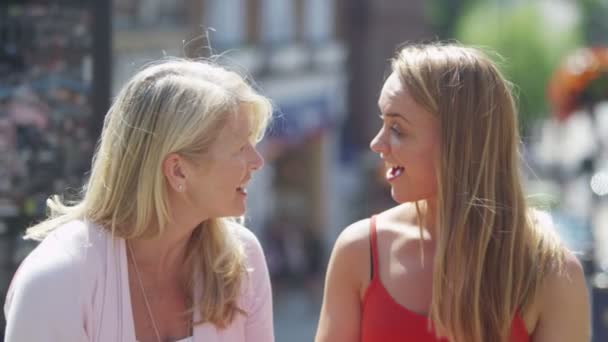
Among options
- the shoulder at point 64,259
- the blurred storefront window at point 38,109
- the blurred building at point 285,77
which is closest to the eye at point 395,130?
the shoulder at point 64,259

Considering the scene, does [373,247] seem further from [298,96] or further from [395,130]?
[298,96]

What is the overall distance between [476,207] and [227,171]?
59 cm

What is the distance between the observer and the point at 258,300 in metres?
2.87

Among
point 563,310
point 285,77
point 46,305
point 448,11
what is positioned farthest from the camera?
point 448,11

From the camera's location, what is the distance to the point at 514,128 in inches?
106

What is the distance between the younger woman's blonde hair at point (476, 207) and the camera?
105 inches

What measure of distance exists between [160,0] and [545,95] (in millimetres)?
23534

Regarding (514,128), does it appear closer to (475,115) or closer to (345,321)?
(475,115)

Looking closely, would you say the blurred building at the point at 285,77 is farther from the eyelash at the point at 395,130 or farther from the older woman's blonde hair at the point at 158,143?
the eyelash at the point at 395,130

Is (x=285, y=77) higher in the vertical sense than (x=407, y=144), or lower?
lower

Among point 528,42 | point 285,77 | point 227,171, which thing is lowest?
point 528,42

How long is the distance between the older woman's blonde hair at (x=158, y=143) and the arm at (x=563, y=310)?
74 centimetres

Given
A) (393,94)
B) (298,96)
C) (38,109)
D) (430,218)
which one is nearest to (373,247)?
(430,218)

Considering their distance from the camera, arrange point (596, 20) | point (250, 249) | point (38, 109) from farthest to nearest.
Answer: point (596, 20), point (38, 109), point (250, 249)
